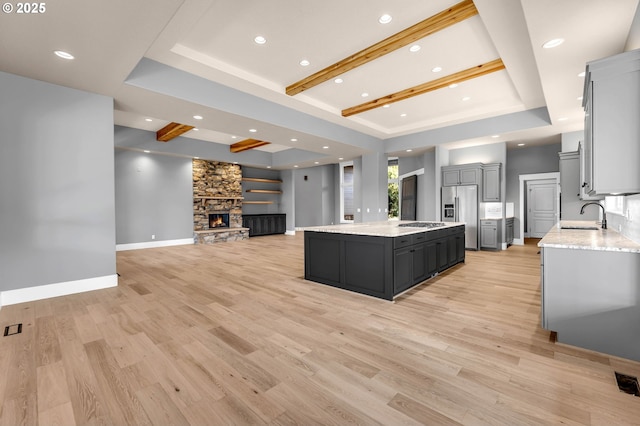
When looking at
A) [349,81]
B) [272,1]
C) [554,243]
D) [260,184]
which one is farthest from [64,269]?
[260,184]

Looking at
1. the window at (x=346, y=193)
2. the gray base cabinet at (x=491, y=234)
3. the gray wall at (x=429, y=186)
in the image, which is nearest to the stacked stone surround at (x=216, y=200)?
the window at (x=346, y=193)

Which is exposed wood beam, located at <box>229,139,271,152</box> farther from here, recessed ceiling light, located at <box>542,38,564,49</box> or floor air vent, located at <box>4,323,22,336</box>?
recessed ceiling light, located at <box>542,38,564,49</box>

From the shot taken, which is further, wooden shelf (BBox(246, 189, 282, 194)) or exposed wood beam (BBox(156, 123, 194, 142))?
wooden shelf (BBox(246, 189, 282, 194))

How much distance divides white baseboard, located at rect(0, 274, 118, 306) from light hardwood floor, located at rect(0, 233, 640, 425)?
165 mm

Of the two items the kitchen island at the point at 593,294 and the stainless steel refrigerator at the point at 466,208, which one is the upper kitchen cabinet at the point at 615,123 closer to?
the kitchen island at the point at 593,294

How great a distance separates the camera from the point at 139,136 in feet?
24.0

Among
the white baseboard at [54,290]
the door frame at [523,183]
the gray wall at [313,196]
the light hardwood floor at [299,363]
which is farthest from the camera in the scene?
the gray wall at [313,196]

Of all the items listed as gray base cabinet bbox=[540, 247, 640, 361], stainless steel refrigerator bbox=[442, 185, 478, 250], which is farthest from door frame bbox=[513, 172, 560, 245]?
gray base cabinet bbox=[540, 247, 640, 361]

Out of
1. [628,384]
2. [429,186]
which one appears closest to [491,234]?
[429,186]

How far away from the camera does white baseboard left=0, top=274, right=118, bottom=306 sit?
3404mm

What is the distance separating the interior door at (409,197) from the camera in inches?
366

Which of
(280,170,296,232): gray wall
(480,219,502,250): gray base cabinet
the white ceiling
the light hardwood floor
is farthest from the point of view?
(280,170,296,232): gray wall

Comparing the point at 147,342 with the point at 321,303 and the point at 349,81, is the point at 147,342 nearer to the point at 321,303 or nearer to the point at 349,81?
the point at 321,303

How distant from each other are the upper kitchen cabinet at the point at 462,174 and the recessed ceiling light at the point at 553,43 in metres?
4.50
